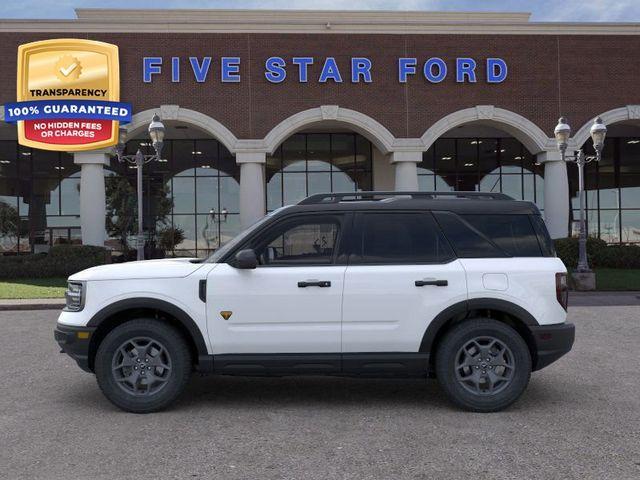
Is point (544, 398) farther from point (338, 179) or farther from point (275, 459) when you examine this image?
point (338, 179)

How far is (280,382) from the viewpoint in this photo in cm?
638

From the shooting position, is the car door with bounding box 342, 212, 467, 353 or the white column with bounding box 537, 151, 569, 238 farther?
the white column with bounding box 537, 151, 569, 238

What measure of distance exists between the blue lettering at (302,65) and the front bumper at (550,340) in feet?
64.1

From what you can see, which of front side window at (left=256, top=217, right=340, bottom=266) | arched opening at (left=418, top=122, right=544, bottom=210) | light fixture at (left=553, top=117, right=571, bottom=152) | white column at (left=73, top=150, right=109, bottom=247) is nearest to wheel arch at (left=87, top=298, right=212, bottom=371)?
front side window at (left=256, top=217, right=340, bottom=266)

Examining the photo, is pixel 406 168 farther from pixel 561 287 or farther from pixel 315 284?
pixel 315 284

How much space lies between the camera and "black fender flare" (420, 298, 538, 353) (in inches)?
203

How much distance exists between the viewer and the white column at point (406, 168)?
23203 mm

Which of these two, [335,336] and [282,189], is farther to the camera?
[282,189]

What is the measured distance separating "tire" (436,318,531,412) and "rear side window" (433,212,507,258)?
0.64 meters

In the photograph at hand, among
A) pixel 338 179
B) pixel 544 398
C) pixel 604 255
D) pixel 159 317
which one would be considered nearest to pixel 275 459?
pixel 159 317

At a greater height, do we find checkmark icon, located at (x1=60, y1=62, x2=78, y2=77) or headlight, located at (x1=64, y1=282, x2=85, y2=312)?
checkmark icon, located at (x1=60, y1=62, x2=78, y2=77)

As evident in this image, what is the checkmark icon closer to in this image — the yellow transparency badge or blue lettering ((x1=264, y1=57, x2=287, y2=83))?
the yellow transparency badge

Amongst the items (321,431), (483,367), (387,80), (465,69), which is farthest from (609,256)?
(321,431)

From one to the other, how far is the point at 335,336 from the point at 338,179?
24767 mm
